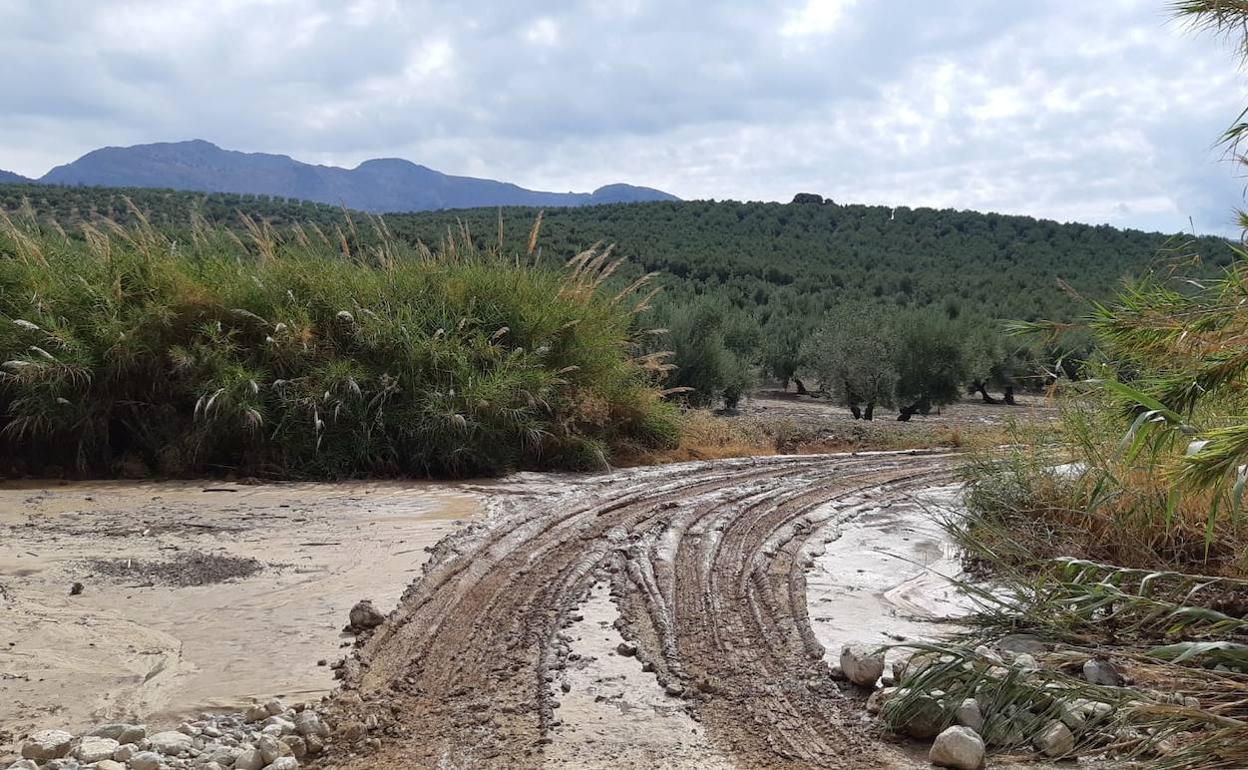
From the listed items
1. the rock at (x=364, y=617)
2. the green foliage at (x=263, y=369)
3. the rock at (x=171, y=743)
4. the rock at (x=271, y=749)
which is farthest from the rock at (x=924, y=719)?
the green foliage at (x=263, y=369)

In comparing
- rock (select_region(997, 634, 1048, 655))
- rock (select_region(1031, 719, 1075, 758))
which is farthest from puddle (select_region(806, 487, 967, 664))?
rock (select_region(1031, 719, 1075, 758))

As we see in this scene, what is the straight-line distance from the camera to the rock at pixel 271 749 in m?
3.62

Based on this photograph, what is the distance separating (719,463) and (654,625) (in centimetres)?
596

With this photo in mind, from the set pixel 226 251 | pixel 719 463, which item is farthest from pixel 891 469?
pixel 226 251

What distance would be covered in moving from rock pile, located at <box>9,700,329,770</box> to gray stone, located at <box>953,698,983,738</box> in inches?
103

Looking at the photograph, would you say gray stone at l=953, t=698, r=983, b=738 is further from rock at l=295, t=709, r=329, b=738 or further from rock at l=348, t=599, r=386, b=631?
rock at l=348, t=599, r=386, b=631

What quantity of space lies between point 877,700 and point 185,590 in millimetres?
4022

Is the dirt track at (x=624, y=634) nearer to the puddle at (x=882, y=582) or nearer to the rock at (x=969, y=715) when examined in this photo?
the puddle at (x=882, y=582)

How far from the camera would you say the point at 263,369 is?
10.1 m

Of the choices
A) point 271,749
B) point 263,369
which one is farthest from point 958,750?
point 263,369

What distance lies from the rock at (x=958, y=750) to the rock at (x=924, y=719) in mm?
178

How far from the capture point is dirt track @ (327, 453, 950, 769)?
3.87 metres

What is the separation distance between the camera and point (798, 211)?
6091 cm

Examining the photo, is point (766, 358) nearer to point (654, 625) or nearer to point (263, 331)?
point (263, 331)
